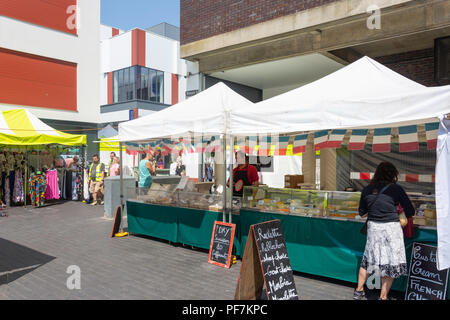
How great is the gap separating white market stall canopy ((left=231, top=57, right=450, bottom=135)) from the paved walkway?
7.26ft

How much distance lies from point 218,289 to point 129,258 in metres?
2.07

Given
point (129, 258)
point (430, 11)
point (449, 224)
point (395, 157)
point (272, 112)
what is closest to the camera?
point (449, 224)

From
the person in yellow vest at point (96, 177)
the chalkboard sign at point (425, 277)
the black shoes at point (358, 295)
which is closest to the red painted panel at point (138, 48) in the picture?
the person in yellow vest at point (96, 177)

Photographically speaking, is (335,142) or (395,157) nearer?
(335,142)

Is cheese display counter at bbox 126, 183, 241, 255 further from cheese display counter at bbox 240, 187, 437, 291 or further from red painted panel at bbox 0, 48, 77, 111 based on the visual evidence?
red painted panel at bbox 0, 48, 77, 111

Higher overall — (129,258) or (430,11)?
(430,11)

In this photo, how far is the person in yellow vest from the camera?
11867 mm

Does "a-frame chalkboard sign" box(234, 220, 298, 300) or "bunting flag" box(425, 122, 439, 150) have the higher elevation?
"bunting flag" box(425, 122, 439, 150)

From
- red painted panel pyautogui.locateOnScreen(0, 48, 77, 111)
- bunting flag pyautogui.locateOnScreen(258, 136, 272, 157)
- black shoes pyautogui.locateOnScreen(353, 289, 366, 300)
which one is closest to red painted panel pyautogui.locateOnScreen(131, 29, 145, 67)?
red painted panel pyautogui.locateOnScreen(0, 48, 77, 111)

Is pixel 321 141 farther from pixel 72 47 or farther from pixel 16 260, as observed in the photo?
pixel 72 47

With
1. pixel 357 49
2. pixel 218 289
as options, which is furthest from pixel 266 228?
pixel 357 49

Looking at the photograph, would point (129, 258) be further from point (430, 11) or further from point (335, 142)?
point (430, 11)

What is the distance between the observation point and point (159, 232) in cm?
684

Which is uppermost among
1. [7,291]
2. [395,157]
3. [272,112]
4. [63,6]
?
[63,6]
